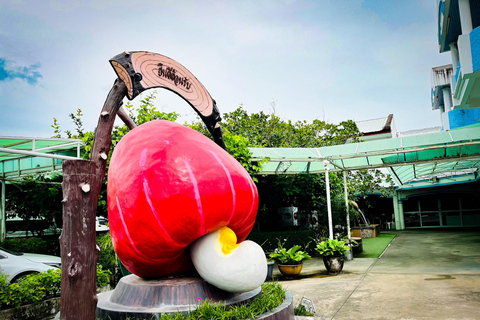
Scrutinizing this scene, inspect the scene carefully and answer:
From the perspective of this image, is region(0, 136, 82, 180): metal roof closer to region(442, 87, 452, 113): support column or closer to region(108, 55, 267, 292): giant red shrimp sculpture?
region(108, 55, 267, 292): giant red shrimp sculpture

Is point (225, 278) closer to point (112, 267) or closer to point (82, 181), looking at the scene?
point (82, 181)

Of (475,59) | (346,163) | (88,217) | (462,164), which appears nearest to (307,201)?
(346,163)

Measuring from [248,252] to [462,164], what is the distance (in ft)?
46.8

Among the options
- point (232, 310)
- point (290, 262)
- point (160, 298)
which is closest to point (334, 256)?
point (290, 262)

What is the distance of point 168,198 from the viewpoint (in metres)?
3.50

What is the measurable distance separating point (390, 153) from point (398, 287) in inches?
139

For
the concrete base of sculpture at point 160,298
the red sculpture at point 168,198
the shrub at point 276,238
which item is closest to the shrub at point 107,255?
the concrete base of sculpture at point 160,298

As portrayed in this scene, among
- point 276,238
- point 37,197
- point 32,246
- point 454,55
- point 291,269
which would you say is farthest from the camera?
point 276,238

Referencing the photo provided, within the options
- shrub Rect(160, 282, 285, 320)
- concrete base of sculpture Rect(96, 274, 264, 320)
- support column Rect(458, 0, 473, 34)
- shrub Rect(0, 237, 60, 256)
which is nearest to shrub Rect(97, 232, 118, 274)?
shrub Rect(0, 237, 60, 256)

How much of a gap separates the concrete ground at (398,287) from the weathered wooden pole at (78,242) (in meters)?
3.91

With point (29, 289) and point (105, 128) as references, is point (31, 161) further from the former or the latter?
point (105, 128)

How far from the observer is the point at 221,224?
372 centimetres

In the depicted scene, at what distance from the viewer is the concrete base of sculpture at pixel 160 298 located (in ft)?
11.6

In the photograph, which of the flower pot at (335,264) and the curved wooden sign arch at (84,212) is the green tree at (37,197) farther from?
the curved wooden sign arch at (84,212)
